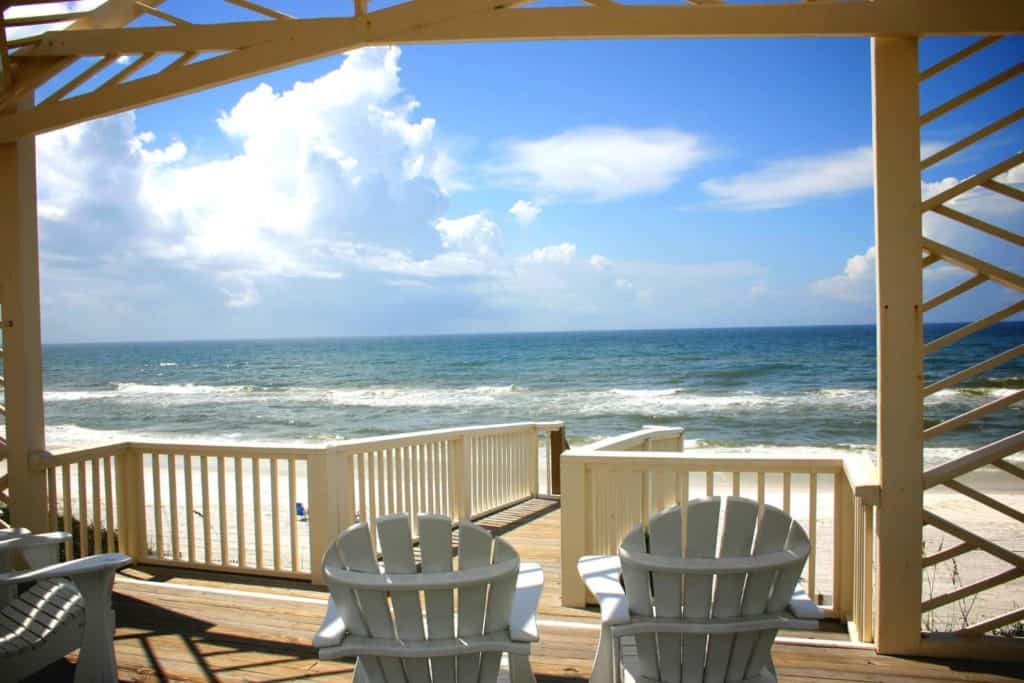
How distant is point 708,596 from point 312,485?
2652mm

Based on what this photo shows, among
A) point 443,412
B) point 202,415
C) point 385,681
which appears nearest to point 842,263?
point 443,412

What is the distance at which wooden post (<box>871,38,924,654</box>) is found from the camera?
287 centimetres

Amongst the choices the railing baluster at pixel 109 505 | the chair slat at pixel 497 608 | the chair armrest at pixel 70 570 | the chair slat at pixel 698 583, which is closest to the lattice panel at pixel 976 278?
the chair slat at pixel 698 583

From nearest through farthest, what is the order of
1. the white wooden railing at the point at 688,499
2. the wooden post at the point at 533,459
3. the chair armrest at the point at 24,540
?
1. the chair armrest at the point at 24,540
2. the white wooden railing at the point at 688,499
3. the wooden post at the point at 533,459

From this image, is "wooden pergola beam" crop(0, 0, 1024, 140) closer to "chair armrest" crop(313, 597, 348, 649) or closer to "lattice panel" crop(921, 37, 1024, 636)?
"lattice panel" crop(921, 37, 1024, 636)

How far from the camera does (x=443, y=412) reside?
80.9ft

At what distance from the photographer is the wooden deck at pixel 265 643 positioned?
2861 mm

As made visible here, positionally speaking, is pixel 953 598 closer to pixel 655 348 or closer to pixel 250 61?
pixel 250 61

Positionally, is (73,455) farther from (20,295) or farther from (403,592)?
(403,592)

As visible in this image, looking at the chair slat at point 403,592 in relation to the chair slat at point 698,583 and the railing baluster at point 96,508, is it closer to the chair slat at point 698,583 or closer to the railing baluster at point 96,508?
the chair slat at point 698,583

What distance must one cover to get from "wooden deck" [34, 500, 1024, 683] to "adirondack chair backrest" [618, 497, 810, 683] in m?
0.89

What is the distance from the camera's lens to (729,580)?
6.65ft

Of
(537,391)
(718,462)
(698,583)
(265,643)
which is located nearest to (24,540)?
(265,643)

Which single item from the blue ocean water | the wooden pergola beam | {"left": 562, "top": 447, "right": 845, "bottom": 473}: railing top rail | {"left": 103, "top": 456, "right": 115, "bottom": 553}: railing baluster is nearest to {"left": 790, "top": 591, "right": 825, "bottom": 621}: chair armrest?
{"left": 562, "top": 447, "right": 845, "bottom": 473}: railing top rail
